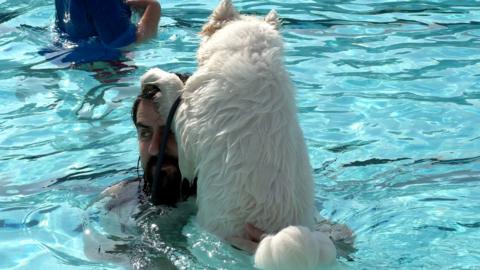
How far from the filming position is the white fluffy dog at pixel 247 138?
→ 8.80 feet

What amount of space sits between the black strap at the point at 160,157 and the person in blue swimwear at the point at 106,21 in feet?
11.9

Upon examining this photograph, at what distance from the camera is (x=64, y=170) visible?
4.68 meters

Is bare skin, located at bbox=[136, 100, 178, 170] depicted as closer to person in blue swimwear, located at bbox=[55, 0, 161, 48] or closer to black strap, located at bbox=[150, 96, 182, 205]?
black strap, located at bbox=[150, 96, 182, 205]

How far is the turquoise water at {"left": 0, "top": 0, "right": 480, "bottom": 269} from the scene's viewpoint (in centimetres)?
363

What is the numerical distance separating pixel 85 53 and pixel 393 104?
8.33 feet

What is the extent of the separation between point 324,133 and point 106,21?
94.0 inches

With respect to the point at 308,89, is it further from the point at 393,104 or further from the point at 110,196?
the point at 110,196

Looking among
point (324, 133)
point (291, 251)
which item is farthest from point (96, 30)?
point (291, 251)

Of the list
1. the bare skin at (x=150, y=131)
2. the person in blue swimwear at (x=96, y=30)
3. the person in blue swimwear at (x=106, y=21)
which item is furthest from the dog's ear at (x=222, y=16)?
the person in blue swimwear at (x=106, y=21)

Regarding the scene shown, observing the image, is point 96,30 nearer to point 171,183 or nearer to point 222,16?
point 171,183

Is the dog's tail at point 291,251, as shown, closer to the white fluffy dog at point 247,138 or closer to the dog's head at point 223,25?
the white fluffy dog at point 247,138

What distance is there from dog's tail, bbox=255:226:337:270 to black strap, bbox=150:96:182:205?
0.66 metres

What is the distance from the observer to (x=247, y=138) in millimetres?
2682

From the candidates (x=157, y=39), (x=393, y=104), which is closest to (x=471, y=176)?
(x=393, y=104)
